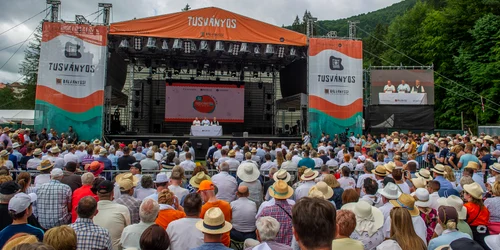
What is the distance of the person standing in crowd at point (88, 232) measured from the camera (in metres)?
2.69

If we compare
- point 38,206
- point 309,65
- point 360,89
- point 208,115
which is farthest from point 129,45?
point 38,206

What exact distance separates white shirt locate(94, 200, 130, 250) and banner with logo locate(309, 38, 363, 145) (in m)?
13.6

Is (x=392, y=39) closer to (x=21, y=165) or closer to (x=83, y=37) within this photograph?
(x=83, y=37)

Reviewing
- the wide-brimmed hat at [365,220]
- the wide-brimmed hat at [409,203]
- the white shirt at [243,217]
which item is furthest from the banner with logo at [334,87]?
the wide-brimmed hat at [365,220]

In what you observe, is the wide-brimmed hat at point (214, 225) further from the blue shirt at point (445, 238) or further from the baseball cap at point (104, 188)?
the blue shirt at point (445, 238)

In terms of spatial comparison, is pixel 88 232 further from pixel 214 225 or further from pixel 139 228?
pixel 214 225

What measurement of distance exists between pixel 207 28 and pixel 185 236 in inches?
539

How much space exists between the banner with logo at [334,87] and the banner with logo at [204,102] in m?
6.35

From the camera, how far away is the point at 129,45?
51.3 ft

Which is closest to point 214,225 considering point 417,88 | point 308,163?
point 308,163

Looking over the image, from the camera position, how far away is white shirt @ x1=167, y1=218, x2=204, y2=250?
2926 mm

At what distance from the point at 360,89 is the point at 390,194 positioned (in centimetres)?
1415

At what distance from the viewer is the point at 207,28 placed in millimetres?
15477

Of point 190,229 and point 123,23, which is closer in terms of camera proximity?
point 190,229
